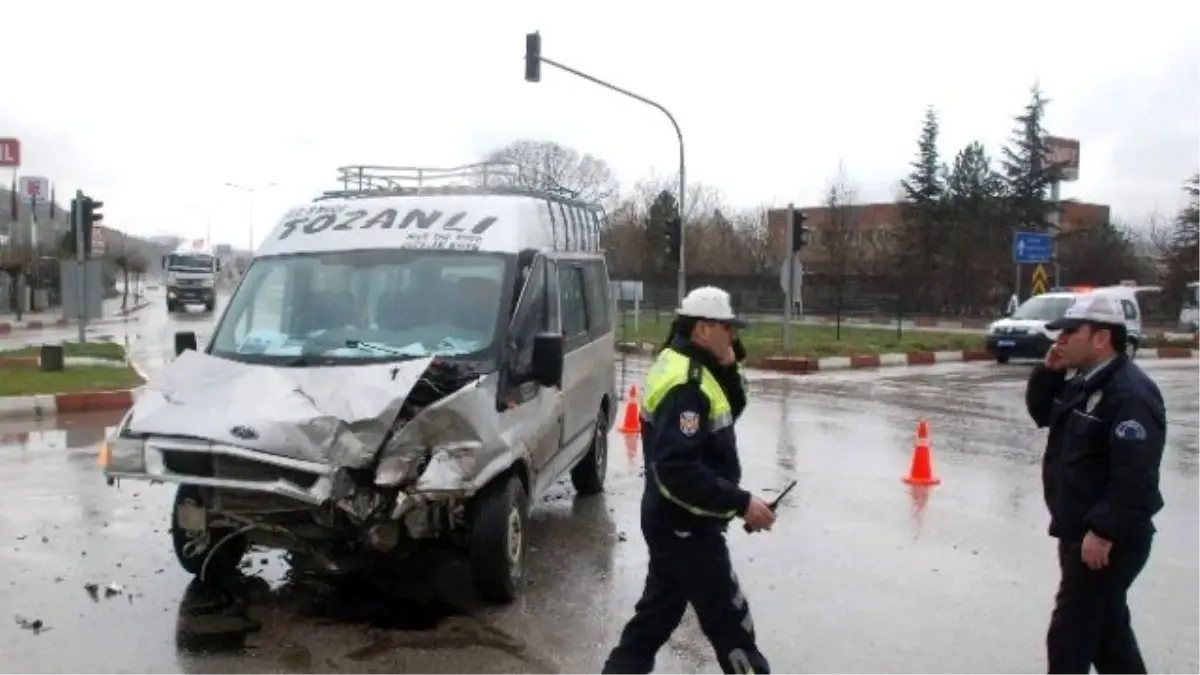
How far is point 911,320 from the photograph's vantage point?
50094mm

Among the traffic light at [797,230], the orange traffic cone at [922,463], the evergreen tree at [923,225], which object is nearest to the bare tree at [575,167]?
the evergreen tree at [923,225]

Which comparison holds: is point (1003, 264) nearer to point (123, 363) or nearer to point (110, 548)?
point (123, 363)

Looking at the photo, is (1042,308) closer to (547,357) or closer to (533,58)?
(533,58)

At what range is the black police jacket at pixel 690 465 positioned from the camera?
4078 mm

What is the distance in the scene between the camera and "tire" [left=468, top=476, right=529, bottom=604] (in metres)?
5.89

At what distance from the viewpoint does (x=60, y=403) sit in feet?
46.6

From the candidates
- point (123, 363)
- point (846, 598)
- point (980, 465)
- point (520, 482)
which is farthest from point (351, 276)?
point (123, 363)

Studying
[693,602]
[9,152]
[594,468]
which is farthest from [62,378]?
[9,152]

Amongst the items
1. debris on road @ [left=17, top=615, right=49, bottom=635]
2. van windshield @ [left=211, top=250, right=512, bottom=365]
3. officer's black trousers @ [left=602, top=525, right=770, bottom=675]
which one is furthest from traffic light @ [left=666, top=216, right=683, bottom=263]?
officer's black trousers @ [left=602, top=525, right=770, bottom=675]

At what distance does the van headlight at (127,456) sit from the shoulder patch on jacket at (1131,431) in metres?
4.37

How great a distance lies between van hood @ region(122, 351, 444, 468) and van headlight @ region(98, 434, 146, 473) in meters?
0.05

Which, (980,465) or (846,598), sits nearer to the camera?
(846,598)

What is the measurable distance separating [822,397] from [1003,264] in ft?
133

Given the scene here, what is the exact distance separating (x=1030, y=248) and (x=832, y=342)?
1192 centimetres
